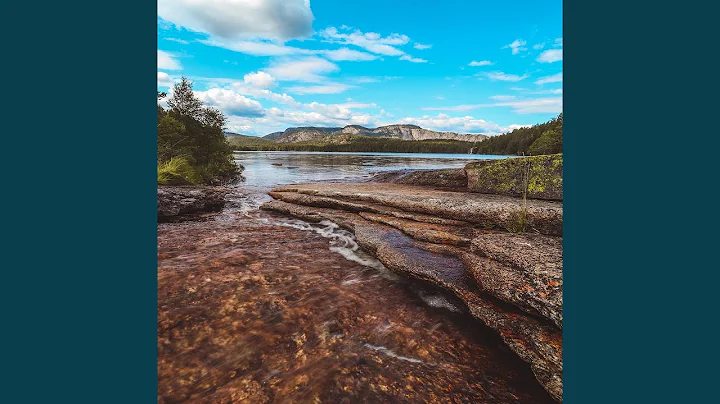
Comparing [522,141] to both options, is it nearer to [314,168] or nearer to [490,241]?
[314,168]

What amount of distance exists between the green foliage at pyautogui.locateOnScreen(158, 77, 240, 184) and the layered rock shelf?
1486 cm

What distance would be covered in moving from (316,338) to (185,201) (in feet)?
33.5

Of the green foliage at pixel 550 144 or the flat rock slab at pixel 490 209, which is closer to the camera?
the flat rock slab at pixel 490 209

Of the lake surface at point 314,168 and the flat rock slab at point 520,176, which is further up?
the lake surface at point 314,168

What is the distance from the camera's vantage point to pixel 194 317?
4.53 m

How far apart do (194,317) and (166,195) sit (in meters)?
8.97

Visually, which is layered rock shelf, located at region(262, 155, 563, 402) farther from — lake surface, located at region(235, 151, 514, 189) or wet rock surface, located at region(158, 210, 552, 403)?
lake surface, located at region(235, 151, 514, 189)

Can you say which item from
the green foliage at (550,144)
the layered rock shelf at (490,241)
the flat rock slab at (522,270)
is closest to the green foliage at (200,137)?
the layered rock shelf at (490,241)

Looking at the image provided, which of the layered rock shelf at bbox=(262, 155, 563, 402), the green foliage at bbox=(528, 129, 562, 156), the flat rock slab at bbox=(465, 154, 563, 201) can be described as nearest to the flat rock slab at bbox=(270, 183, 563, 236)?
the layered rock shelf at bbox=(262, 155, 563, 402)

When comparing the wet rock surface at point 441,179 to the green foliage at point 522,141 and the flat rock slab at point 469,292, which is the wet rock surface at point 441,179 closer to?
the flat rock slab at point 469,292

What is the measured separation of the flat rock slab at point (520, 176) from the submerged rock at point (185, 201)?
11.0 meters

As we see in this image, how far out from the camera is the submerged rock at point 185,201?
11016 millimetres

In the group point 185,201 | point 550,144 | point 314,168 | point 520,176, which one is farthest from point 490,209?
point 550,144

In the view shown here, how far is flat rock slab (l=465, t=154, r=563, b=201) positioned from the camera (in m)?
8.49
